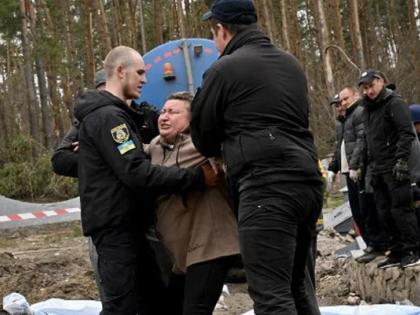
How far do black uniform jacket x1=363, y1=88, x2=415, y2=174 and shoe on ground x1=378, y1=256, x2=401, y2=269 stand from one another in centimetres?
81

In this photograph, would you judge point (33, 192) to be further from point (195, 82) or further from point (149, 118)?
point (149, 118)

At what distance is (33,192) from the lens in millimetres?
18953

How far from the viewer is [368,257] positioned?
7660mm

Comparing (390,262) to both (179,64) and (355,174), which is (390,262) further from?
(179,64)

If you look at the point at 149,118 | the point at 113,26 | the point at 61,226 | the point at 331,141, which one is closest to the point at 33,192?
the point at 61,226

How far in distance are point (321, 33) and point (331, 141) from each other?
4975 mm

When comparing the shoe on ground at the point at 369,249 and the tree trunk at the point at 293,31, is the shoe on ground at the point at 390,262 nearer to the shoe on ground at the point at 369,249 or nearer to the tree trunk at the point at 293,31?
the shoe on ground at the point at 369,249

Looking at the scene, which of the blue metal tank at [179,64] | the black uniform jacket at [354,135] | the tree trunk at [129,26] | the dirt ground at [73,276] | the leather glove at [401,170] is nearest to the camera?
the leather glove at [401,170]

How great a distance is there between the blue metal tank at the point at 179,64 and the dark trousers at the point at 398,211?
234 centimetres

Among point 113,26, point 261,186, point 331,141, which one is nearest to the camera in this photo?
point 261,186

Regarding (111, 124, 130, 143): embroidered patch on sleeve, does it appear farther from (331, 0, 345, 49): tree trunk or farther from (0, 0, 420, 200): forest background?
(331, 0, 345, 49): tree trunk

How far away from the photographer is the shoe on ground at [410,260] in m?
6.90

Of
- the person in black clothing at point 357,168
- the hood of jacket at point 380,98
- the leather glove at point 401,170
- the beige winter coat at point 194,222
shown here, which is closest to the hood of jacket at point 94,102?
the beige winter coat at point 194,222

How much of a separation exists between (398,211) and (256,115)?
11.6 ft
